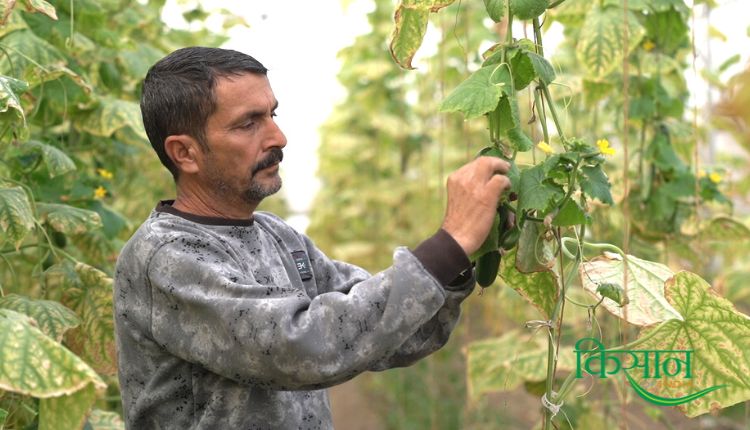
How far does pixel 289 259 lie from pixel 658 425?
3529 mm

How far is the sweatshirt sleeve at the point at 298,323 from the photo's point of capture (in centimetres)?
131

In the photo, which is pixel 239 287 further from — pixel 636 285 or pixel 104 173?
pixel 104 173

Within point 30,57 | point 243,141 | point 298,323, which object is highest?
point 30,57

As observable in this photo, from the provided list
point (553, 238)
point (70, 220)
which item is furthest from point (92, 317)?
point (553, 238)

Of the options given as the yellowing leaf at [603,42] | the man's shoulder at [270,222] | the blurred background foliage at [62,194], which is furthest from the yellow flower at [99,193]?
the yellowing leaf at [603,42]

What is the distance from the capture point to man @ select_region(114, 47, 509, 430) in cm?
132

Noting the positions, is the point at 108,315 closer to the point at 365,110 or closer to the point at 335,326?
the point at 335,326

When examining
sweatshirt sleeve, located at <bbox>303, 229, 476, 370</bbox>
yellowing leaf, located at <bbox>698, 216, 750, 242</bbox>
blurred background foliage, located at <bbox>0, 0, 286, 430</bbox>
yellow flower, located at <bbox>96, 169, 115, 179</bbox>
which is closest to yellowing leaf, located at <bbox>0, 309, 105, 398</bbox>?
blurred background foliage, located at <bbox>0, 0, 286, 430</bbox>

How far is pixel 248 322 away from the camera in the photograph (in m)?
1.32

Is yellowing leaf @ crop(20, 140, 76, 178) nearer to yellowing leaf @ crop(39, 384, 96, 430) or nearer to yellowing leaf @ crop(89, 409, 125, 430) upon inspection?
yellowing leaf @ crop(89, 409, 125, 430)

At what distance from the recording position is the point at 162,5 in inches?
123

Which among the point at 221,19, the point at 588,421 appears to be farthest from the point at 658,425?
the point at 221,19

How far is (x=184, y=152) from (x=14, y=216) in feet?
1.29

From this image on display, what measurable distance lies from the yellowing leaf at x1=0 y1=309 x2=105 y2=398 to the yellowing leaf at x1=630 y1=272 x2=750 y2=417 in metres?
0.84
